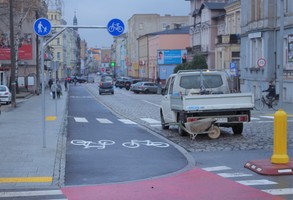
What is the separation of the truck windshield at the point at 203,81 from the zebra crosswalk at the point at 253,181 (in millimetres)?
7480

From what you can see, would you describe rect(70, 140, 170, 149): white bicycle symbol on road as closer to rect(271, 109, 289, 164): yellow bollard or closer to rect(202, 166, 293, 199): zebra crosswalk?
rect(202, 166, 293, 199): zebra crosswalk

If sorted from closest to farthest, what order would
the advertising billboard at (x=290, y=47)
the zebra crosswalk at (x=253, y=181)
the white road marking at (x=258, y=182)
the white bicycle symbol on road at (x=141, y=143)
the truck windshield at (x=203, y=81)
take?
the zebra crosswalk at (x=253, y=181), the white road marking at (x=258, y=182), the white bicycle symbol on road at (x=141, y=143), the truck windshield at (x=203, y=81), the advertising billboard at (x=290, y=47)

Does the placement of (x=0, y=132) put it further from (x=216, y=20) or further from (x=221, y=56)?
(x=216, y=20)

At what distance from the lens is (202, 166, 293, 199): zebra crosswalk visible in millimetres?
8758

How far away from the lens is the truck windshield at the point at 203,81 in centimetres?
1877

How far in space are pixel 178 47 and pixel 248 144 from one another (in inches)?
3227

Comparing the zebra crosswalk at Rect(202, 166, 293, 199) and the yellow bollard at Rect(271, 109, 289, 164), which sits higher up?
the yellow bollard at Rect(271, 109, 289, 164)

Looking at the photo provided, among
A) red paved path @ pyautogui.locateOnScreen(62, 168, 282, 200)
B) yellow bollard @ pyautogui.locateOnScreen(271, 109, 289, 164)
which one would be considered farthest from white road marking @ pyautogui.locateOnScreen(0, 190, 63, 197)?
yellow bollard @ pyautogui.locateOnScreen(271, 109, 289, 164)

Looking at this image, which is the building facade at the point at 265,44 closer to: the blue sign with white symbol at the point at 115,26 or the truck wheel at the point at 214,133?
the blue sign with white symbol at the point at 115,26

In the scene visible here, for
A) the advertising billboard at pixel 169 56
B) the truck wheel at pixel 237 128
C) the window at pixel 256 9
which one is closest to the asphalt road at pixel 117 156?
the truck wheel at pixel 237 128

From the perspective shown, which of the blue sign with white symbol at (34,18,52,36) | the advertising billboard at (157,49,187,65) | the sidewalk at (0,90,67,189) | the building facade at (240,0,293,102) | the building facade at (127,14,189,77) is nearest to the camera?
the sidewalk at (0,90,67,189)

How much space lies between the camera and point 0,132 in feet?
59.6

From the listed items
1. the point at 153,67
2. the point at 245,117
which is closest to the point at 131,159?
the point at 245,117

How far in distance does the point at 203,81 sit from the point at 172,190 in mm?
10010
